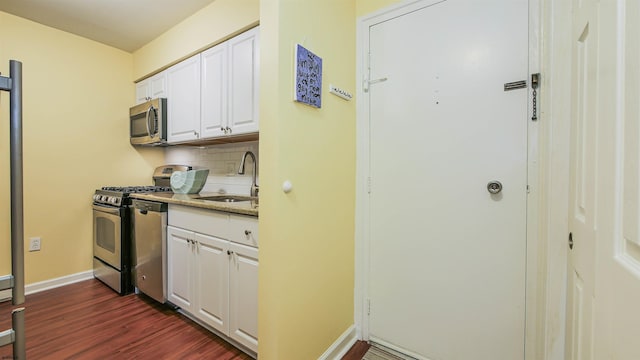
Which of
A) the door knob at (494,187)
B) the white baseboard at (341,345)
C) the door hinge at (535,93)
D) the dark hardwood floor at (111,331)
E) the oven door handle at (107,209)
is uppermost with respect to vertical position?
the door hinge at (535,93)

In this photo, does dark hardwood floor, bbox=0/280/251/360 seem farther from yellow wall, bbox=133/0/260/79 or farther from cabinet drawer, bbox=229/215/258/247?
yellow wall, bbox=133/0/260/79

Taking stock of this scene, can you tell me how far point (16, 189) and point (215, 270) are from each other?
1.02 m

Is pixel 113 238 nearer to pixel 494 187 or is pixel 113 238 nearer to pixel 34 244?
pixel 34 244

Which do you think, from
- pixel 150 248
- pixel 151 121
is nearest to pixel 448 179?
pixel 150 248

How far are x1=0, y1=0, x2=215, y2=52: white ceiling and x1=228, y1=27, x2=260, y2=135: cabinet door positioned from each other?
551 mm

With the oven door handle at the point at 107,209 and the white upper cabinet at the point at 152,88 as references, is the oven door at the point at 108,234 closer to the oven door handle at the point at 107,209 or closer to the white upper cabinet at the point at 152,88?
the oven door handle at the point at 107,209

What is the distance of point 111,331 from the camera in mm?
1774

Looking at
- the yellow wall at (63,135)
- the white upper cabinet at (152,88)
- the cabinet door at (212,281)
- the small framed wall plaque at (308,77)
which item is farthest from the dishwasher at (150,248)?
the small framed wall plaque at (308,77)

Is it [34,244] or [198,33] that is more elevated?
[198,33]

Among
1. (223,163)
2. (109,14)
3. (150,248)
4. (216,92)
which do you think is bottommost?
(150,248)

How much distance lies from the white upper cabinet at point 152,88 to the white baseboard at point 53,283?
1.90 meters

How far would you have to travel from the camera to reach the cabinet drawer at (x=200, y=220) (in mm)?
1576

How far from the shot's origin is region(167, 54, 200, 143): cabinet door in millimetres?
2260

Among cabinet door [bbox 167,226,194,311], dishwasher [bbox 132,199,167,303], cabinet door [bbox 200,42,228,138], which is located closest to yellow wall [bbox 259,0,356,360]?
cabinet door [bbox 167,226,194,311]
